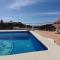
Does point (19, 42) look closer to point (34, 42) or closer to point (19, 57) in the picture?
point (34, 42)

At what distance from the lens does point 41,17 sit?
13469mm

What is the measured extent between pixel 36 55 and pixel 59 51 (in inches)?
21.9

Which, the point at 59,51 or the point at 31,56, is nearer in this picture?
the point at 31,56

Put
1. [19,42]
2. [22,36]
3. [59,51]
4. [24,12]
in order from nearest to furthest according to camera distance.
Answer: [59,51] < [19,42] < [22,36] < [24,12]

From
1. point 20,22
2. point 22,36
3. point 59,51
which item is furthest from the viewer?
point 20,22

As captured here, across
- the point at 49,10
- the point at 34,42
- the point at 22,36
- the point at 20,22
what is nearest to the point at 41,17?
the point at 49,10

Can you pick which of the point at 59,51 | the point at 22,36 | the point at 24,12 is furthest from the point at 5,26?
the point at 59,51

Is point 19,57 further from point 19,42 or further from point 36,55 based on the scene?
point 19,42

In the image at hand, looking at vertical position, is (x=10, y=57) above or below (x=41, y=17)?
below

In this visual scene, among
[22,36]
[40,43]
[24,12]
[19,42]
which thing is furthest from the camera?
[24,12]

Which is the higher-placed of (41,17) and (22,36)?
(41,17)

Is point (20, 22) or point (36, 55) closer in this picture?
point (36, 55)

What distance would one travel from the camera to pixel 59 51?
3.56m

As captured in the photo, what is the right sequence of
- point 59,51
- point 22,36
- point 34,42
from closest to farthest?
point 59,51 < point 34,42 < point 22,36
